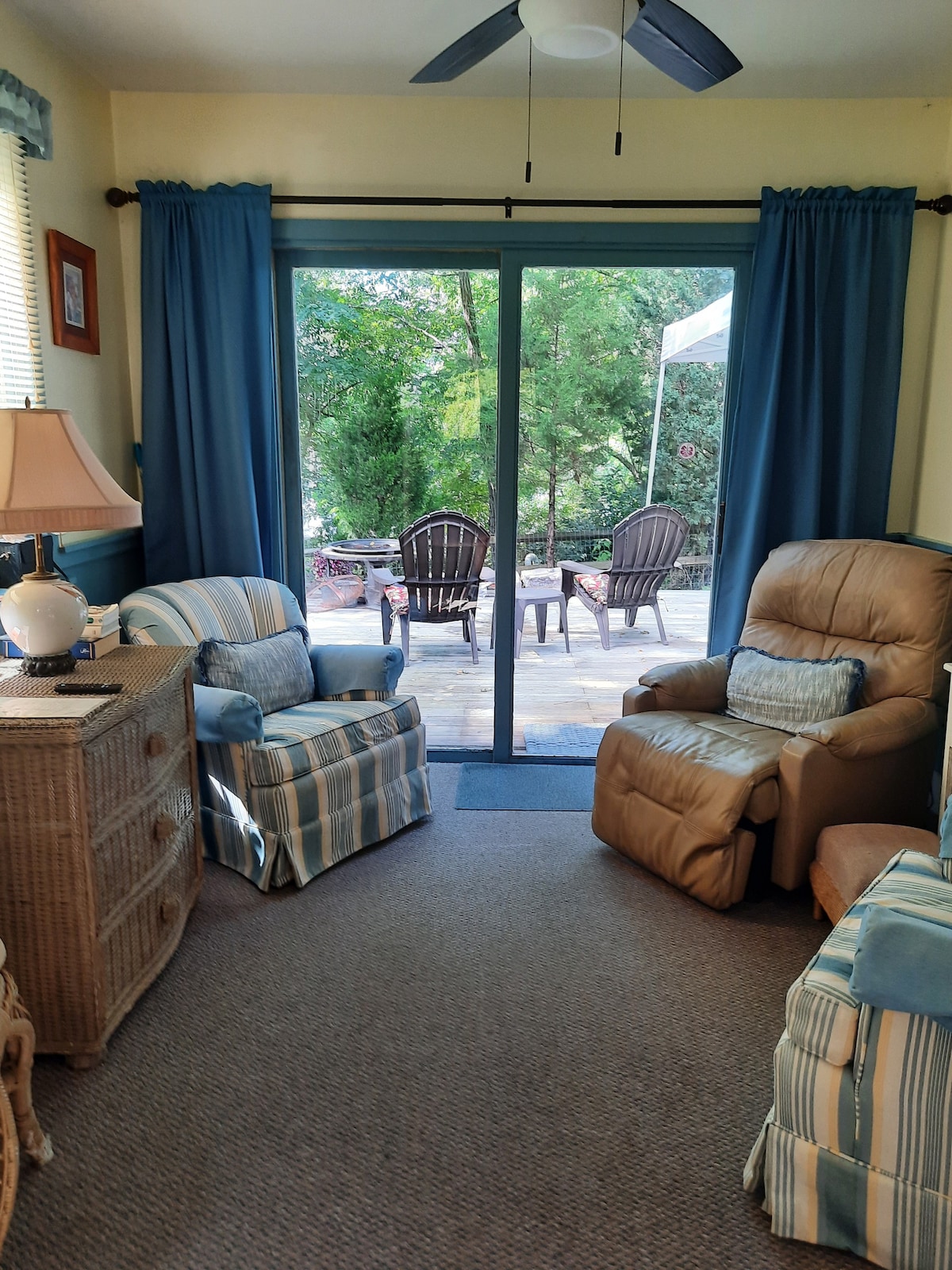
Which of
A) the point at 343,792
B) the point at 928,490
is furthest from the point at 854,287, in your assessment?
the point at 343,792

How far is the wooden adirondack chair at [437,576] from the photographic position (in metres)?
3.65

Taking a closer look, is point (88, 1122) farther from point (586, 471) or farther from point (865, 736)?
point (586, 471)

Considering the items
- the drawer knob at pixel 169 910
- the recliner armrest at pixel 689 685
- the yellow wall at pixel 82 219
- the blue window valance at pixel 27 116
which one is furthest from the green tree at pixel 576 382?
the drawer knob at pixel 169 910

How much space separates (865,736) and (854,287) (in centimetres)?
176

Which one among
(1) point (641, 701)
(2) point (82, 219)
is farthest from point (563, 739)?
(2) point (82, 219)

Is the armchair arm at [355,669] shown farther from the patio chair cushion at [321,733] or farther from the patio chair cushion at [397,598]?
the patio chair cushion at [397,598]

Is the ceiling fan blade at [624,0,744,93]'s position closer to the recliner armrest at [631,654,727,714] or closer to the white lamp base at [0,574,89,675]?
the recliner armrest at [631,654,727,714]

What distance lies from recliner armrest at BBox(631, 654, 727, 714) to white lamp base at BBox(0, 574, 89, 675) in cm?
185

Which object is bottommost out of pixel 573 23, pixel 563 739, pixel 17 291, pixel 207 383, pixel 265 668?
pixel 563 739

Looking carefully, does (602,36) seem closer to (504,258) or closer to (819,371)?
(504,258)

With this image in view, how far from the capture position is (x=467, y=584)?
3.74 metres

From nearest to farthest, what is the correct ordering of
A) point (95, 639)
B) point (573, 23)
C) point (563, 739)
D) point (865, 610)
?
point (573, 23) → point (95, 639) → point (865, 610) → point (563, 739)

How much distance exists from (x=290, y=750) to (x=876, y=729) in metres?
1.76

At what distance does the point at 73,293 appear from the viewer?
2.96 metres
